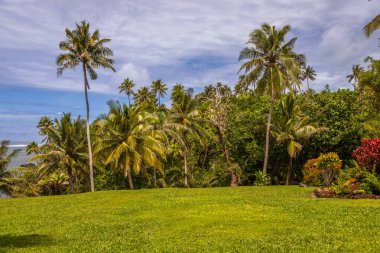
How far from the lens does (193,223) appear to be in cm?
1451

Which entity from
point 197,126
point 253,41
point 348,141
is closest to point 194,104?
point 197,126

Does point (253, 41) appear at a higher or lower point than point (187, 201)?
higher

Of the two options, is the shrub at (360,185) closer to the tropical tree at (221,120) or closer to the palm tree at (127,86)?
the tropical tree at (221,120)

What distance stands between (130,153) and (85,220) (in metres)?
16.8

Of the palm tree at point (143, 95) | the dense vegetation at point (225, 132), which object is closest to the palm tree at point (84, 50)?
the dense vegetation at point (225, 132)

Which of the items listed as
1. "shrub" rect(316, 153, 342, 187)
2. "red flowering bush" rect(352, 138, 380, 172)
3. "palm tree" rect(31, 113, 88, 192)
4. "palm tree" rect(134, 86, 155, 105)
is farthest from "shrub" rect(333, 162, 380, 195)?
"palm tree" rect(134, 86, 155, 105)

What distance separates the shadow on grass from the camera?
471 inches

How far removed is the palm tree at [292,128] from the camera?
34.0 meters

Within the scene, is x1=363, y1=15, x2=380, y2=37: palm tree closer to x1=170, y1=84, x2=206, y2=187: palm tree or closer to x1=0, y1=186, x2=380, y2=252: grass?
x1=0, y1=186, x2=380, y2=252: grass

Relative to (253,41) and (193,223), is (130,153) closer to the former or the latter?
(253,41)

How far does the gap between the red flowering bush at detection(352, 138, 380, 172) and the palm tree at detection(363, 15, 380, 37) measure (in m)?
6.23

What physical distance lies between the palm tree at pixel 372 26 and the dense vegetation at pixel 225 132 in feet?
21.6

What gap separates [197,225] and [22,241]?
6134 mm

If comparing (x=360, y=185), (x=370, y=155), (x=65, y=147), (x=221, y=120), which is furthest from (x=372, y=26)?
(x=65, y=147)
